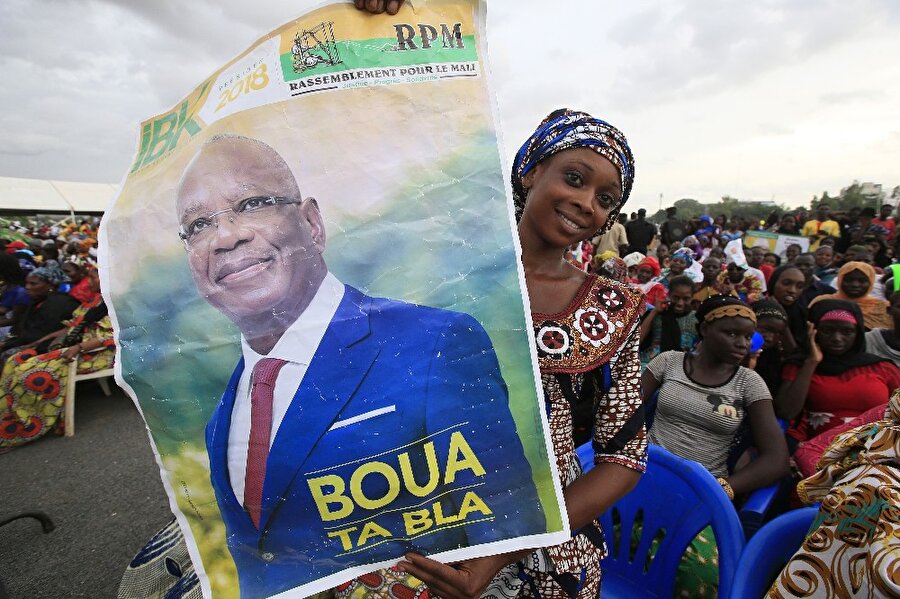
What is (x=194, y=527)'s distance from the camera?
0.71 meters

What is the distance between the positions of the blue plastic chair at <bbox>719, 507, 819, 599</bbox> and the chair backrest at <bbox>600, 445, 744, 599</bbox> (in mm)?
111

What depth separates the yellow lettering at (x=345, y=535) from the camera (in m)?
0.71

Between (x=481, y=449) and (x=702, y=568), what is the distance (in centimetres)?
146

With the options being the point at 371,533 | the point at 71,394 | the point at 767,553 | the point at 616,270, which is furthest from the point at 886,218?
the point at 71,394

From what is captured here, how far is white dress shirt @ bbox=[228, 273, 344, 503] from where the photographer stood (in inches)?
26.4

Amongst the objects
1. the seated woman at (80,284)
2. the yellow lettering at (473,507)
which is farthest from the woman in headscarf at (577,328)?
the seated woman at (80,284)

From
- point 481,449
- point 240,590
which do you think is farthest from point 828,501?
point 240,590

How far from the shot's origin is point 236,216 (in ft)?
2.27

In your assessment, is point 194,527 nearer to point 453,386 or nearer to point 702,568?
point 453,386

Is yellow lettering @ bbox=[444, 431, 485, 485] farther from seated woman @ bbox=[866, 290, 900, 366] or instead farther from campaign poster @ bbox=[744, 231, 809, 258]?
campaign poster @ bbox=[744, 231, 809, 258]

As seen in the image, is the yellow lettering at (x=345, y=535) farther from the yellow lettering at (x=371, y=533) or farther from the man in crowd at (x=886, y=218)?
the man in crowd at (x=886, y=218)

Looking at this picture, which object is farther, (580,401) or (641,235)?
(641,235)

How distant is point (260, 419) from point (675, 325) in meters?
3.90

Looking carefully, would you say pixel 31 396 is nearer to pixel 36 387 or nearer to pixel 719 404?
pixel 36 387
